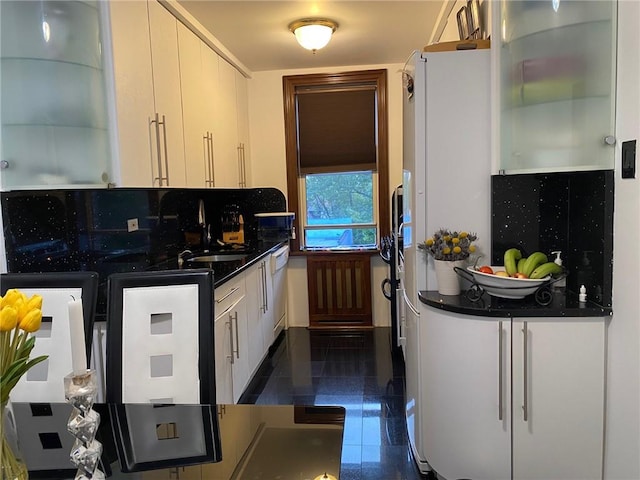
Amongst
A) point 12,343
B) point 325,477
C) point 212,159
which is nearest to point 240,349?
point 212,159

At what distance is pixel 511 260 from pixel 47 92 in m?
2.00

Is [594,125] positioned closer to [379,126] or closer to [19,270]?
[19,270]

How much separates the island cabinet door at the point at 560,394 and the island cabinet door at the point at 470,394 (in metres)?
0.06

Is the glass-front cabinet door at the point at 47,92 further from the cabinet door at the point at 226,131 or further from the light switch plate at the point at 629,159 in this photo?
the light switch plate at the point at 629,159

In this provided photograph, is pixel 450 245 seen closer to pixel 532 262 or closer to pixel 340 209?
pixel 532 262

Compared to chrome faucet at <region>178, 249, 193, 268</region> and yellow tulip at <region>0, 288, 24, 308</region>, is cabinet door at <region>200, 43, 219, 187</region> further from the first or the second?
yellow tulip at <region>0, 288, 24, 308</region>

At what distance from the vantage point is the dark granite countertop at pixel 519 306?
1.75 metres

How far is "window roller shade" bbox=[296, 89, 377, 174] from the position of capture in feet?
14.4

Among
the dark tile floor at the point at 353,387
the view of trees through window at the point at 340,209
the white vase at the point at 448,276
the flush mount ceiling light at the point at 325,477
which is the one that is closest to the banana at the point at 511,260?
the white vase at the point at 448,276

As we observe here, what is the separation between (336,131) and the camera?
443cm

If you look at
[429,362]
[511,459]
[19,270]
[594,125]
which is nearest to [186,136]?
[19,270]

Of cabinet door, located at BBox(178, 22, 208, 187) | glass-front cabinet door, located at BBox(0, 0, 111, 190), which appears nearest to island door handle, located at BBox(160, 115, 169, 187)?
cabinet door, located at BBox(178, 22, 208, 187)

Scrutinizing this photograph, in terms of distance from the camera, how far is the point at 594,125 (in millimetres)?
1684

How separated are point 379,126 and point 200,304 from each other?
10.3ft
